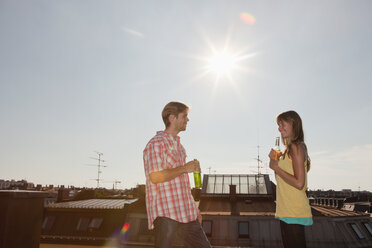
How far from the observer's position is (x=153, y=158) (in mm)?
3145

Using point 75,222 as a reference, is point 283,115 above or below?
above

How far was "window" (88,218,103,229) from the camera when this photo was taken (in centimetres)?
2192

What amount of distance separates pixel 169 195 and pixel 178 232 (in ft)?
1.45

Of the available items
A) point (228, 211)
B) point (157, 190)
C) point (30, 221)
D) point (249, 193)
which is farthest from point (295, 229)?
point (249, 193)

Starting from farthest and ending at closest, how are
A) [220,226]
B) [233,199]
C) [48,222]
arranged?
[233,199] < [48,222] < [220,226]

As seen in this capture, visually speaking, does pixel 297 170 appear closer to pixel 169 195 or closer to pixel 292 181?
pixel 292 181

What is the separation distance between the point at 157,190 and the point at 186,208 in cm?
39

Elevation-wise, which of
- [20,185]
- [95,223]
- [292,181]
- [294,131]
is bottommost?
[95,223]

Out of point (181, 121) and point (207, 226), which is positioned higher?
point (181, 121)

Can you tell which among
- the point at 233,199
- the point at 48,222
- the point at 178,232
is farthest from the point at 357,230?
the point at 48,222

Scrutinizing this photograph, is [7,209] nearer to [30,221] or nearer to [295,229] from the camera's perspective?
[30,221]

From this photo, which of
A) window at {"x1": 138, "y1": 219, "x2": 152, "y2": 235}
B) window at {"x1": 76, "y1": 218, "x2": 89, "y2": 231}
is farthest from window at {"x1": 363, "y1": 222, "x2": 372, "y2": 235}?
window at {"x1": 76, "y1": 218, "x2": 89, "y2": 231}

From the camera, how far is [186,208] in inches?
126

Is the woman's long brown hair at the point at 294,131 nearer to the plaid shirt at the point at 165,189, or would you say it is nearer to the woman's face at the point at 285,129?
the woman's face at the point at 285,129
